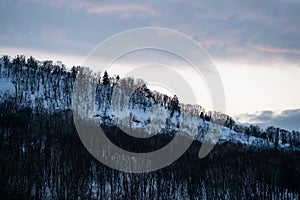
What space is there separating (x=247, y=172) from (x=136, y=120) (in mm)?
93174

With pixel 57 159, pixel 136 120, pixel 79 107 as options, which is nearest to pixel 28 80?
pixel 79 107

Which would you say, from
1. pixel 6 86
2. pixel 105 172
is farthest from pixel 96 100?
pixel 105 172

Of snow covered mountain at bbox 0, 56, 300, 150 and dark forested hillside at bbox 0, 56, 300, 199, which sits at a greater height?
snow covered mountain at bbox 0, 56, 300, 150

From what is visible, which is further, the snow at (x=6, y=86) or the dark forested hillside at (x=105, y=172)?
the snow at (x=6, y=86)

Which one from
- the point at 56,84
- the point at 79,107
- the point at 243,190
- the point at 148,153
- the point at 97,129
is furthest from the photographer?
the point at 56,84

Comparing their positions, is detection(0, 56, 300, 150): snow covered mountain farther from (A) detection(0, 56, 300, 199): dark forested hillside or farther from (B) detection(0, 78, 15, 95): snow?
(A) detection(0, 56, 300, 199): dark forested hillside

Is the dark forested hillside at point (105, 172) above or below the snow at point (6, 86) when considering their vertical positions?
below

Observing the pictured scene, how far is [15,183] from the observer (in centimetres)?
6494

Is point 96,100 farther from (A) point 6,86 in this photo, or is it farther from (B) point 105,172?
(B) point 105,172

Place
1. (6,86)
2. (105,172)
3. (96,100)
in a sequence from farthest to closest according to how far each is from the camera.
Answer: (96,100)
(6,86)
(105,172)

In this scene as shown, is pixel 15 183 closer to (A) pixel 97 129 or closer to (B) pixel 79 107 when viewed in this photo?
(A) pixel 97 129

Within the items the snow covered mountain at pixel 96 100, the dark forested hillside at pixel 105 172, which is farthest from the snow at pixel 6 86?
the dark forested hillside at pixel 105 172

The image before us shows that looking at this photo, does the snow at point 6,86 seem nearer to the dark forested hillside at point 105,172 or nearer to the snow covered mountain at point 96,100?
the snow covered mountain at point 96,100

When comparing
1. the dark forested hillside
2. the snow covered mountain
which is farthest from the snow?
the dark forested hillside
